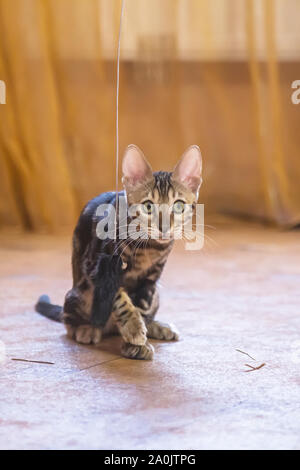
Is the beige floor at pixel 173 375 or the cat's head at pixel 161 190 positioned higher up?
the cat's head at pixel 161 190

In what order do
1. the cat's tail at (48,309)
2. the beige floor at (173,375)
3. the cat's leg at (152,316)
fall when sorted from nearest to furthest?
the beige floor at (173,375), the cat's leg at (152,316), the cat's tail at (48,309)

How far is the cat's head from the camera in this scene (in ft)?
4.48

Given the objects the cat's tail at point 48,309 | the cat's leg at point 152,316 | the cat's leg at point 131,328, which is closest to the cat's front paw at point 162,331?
the cat's leg at point 152,316

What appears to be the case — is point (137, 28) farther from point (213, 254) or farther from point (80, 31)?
point (213, 254)

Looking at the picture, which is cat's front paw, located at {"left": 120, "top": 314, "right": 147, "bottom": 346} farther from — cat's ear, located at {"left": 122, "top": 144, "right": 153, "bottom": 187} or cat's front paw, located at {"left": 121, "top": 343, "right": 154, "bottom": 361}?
cat's ear, located at {"left": 122, "top": 144, "right": 153, "bottom": 187}

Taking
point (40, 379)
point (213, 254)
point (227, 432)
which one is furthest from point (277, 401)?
point (213, 254)

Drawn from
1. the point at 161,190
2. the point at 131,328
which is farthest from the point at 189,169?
the point at 131,328

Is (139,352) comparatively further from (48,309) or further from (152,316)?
(48,309)

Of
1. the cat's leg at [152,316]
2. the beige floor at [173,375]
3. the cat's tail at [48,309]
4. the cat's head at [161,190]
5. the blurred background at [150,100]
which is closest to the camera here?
the beige floor at [173,375]

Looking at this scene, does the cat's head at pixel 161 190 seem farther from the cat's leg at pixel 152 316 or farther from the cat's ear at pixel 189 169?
the cat's leg at pixel 152 316

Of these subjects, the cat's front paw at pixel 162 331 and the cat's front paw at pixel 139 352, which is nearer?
the cat's front paw at pixel 139 352

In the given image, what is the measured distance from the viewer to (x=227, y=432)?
1.07 metres

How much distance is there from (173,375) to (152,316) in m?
0.27

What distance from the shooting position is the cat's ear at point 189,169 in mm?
1390
